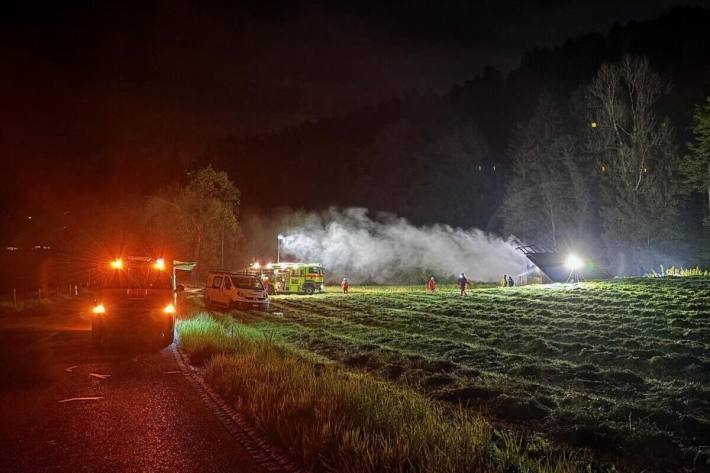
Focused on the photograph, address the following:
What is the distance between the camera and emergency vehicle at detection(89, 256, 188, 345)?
56.6 ft

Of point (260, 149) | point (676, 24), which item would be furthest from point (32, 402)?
point (260, 149)

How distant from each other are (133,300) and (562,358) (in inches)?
506

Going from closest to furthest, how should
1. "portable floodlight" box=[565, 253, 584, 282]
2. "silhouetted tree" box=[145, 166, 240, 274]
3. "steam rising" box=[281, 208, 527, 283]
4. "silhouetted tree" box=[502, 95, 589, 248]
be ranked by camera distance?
"portable floodlight" box=[565, 253, 584, 282]
"steam rising" box=[281, 208, 527, 283]
"silhouetted tree" box=[502, 95, 589, 248]
"silhouetted tree" box=[145, 166, 240, 274]

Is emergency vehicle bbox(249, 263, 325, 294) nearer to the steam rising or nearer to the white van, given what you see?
the white van

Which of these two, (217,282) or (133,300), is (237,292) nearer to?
(217,282)

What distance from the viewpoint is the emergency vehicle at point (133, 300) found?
17.2 m

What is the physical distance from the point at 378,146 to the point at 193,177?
3891 centimetres

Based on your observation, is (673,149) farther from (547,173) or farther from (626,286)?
(626,286)

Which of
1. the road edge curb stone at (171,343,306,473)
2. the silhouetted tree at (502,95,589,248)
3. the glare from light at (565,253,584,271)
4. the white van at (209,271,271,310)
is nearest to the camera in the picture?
the road edge curb stone at (171,343,306,473)

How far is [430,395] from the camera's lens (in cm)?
1202

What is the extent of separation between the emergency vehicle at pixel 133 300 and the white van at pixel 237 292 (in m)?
12.9

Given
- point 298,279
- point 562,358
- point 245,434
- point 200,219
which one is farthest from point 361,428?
point 200,219

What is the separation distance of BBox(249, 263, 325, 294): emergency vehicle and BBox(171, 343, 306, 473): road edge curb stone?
36.9 m

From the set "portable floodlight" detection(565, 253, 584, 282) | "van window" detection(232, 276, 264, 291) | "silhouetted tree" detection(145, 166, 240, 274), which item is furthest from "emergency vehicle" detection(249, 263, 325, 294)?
"portable floodlight" detection(565, 253, 584, 282)
